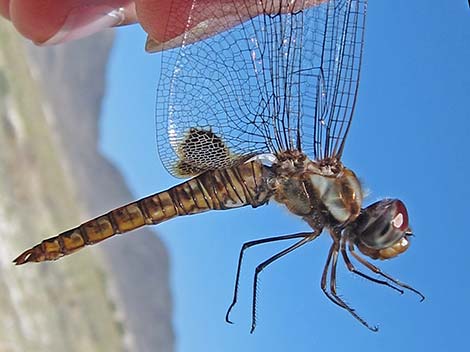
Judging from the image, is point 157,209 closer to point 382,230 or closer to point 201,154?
point 201,154

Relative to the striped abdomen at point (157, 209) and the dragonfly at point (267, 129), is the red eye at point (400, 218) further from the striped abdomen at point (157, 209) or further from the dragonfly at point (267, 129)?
the striped abdomen at point (157, 209)

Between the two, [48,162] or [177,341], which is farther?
[177,341]

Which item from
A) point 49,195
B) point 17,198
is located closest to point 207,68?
point 17,198

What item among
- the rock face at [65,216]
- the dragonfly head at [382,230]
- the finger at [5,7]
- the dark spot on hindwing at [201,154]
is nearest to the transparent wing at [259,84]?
the dark spot on hindwing at [201,154]

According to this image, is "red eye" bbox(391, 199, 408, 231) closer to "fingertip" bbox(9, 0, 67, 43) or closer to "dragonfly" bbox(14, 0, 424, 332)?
"dragonfly" bbox(14, 0, 424, 332)

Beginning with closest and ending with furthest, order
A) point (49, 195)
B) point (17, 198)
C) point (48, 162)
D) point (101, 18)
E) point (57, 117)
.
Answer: point (101, 18) < point (17, 198) < point (49, 195) < point (48, 162) < point (57, 117)

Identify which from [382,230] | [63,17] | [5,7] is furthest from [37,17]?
[382,230]

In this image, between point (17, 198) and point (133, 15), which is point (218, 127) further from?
point (17, 198)
